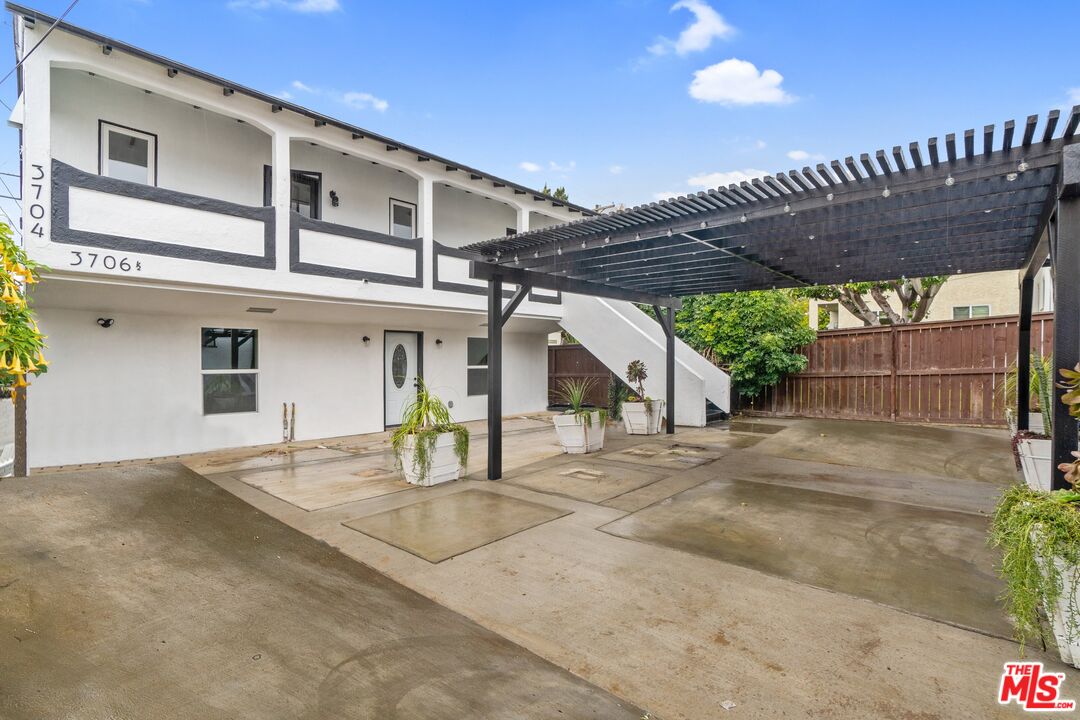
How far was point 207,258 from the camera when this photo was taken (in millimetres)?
6414

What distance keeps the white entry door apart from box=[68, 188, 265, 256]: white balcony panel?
3798 millimetres

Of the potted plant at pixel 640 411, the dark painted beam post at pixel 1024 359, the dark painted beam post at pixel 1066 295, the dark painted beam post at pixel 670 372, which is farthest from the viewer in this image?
the dark painted beam post at pixel 670 372

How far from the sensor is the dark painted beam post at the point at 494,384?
20.5 feet

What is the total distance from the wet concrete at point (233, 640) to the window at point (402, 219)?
274 inches

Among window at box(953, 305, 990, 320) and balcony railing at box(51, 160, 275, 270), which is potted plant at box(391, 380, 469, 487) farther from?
window at box(953, 305, 990, 320)

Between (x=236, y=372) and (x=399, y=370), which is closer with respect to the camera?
(x=236, y=372)

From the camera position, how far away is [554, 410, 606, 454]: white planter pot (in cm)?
772

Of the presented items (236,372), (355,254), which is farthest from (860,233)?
(236,372)

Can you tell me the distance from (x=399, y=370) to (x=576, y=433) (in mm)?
4545

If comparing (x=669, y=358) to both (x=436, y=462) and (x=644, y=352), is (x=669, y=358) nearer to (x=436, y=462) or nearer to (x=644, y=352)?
(x=644, y=352)

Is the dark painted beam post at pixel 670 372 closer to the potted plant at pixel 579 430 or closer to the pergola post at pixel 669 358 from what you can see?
the pergola post at pixel 669 358

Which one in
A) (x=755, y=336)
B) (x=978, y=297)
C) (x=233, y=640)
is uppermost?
(x=978, y=297)

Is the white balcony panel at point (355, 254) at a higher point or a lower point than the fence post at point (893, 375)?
higher

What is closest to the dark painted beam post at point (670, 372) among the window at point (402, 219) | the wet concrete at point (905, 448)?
the wet concrete at point (905, 448)
